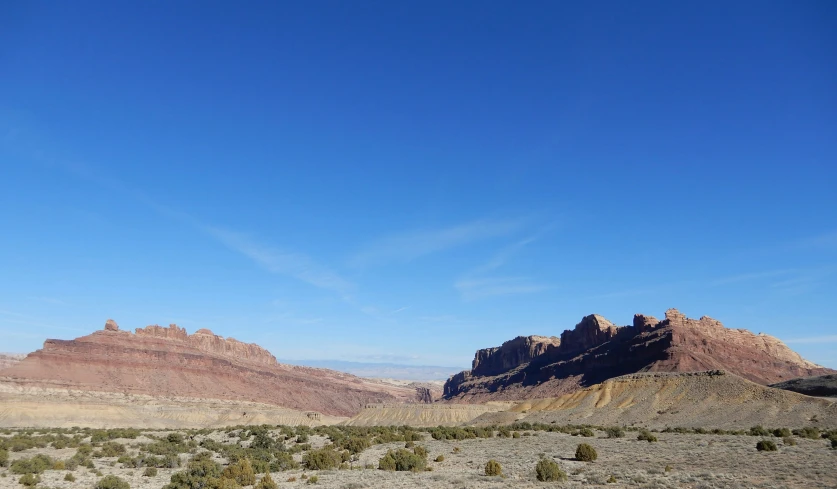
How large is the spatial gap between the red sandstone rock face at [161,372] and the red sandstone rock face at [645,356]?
58610 mm

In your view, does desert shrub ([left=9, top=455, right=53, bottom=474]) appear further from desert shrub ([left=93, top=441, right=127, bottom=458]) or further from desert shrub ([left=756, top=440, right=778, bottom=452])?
desert shrub ([left=756, top=440, right=778, bottom=452])

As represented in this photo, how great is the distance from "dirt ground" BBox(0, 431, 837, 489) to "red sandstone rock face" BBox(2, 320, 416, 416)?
347 feet

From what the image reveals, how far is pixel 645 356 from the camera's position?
116 m

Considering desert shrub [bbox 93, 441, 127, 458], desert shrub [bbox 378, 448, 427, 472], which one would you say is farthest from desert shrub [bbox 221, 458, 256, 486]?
desert shrub [bbox 93, 441, 127, 458]

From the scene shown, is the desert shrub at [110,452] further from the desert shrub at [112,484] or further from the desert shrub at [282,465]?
the desert shrub at [112,484]

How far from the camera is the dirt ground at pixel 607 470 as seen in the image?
62.9 ft

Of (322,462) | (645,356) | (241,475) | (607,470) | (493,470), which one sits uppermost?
(645,356)

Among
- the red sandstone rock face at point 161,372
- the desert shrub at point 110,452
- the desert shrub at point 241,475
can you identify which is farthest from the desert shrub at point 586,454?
the red sandstone rock face at point 161,372

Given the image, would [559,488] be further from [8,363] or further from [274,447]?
[8,363]

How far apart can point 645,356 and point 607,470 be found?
104126 millimetres

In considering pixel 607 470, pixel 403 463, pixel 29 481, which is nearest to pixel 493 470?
pixel 607 470

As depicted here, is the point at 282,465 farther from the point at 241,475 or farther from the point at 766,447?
the point at 766,447

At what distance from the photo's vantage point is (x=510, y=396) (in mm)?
147625

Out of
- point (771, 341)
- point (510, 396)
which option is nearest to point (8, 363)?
point (510, 396)
